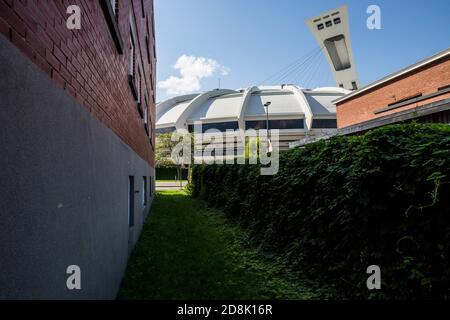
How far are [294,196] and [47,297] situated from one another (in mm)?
4055

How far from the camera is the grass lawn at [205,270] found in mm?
3874

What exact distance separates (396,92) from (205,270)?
19.4 meters

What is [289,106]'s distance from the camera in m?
60.1

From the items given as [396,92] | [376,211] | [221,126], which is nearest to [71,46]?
[376,211]

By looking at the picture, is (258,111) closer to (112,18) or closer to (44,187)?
(112,18)

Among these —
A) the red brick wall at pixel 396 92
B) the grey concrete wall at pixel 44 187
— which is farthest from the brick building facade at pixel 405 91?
the grey concrete wall at pixel 44 187

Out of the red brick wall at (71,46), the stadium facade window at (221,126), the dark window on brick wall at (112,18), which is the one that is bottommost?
the red brick wall at (71,46)

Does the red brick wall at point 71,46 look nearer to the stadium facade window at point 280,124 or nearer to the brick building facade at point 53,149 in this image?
the brick building facade at point 53,149

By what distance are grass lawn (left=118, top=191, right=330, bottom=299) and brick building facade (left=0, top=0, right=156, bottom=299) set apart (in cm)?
115

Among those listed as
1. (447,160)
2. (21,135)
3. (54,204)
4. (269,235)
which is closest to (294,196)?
(269,235)

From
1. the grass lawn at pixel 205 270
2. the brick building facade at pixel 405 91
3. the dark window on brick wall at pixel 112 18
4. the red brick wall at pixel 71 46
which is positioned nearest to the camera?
the red brick wall at pixel 71 46

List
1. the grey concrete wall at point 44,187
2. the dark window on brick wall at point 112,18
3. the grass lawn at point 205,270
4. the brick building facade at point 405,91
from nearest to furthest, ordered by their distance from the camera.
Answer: the grey concrete wall at point 44,187 → the dark window on brick wall at point 112,18 → the grass lawn at point 205,270 → the brick building facade at point 405,91

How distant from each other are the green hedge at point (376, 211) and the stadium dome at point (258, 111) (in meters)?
46.4
